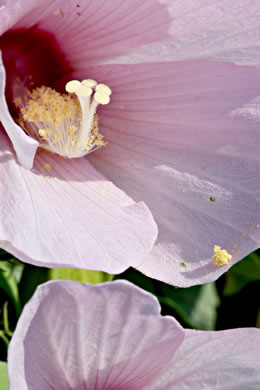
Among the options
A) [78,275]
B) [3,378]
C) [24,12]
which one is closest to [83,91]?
[24,12]

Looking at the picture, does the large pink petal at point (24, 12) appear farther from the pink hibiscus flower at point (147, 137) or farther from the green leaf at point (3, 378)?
the green leaf at point (3, 378)

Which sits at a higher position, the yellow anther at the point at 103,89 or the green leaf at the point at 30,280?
the yellow anther at the point at 103,89

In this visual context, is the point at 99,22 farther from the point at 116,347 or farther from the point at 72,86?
the point at 116,347

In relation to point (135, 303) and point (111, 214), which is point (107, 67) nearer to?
point (111, 214)

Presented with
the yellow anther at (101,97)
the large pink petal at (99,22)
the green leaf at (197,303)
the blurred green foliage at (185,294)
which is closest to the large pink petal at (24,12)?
the large pink petal at (99,22)

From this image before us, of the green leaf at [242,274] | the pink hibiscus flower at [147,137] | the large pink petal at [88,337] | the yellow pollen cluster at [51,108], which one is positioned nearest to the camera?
the large pink petal at [88,337]

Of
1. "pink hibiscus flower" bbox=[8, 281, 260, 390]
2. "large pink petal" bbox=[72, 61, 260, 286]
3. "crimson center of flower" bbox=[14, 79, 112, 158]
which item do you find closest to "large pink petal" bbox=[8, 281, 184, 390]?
"pink hibiscus flower" bbox=[8, 281, 260, 390]

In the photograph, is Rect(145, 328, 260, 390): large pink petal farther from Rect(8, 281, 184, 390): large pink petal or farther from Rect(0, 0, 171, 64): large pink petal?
Rect(0, 0, 171, 64): large pink petal

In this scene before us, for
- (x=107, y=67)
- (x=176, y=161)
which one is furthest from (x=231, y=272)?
(x=107, y=67)
